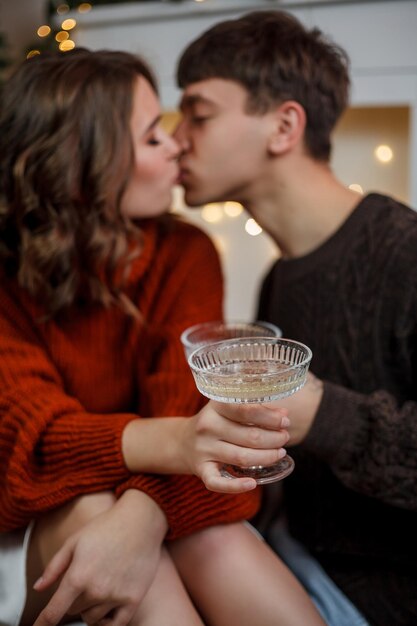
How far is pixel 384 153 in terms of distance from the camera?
2475 millimetres

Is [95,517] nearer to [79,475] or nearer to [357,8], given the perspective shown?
[79,475]

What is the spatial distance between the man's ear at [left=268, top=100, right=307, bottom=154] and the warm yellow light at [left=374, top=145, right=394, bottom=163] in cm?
107

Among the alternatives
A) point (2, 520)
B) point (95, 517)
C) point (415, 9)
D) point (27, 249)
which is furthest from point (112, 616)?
point (415, 9)

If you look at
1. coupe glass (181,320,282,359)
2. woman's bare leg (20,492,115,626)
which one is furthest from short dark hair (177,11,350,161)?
woman's bare leg (20,492,115,626)

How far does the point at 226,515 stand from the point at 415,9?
1.68 m

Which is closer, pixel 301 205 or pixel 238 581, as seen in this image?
pixel 238 581

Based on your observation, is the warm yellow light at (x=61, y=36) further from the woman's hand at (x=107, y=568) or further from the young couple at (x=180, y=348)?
the woman's hand at (x=107, y=568)

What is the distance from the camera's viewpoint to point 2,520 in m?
1.14

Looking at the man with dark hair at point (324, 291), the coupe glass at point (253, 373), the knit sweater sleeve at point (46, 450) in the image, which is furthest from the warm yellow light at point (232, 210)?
the coupe glass at point (253, 373)

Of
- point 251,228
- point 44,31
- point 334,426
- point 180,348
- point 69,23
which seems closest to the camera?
point 334,426

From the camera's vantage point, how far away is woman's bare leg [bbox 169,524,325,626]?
40.0 inches

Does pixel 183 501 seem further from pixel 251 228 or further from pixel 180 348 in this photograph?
pixel 251 228

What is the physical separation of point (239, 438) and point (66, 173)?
2.41ft

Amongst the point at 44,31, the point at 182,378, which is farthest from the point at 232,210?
the point at 182,378
